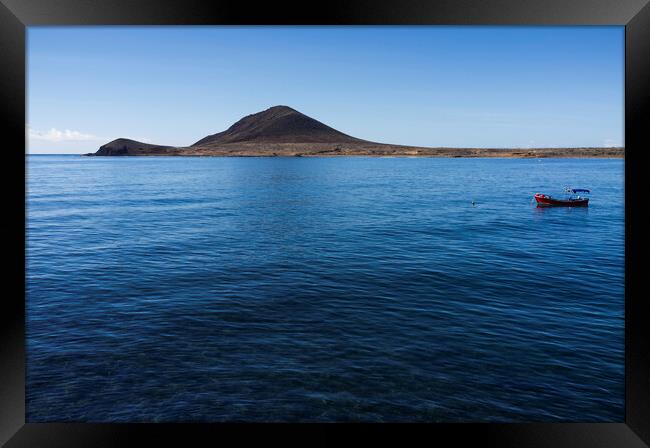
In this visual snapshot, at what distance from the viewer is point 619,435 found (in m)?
4.02

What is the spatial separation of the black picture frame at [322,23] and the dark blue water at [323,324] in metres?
4.43

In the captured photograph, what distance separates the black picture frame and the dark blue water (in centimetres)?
443

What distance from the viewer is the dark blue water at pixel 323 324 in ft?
29.2

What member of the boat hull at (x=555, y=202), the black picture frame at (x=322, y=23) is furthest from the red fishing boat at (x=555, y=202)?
the black picture frame at (x=322, y=23)

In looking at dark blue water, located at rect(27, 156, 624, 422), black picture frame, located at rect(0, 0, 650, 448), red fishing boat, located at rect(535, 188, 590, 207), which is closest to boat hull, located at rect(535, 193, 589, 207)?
red fishing boat, located at rect(535, 188, 590, 207)

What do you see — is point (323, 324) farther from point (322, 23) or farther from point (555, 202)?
point (555, 202)

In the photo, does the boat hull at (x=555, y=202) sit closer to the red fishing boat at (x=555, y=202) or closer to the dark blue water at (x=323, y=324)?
the red fishing boat at (x=555, y=202)

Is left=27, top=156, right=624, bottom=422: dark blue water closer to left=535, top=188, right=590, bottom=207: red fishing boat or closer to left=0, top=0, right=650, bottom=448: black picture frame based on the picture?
left=0, top=0, right=650, bottom=448: black picture frame

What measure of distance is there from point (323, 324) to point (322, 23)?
9699 mm

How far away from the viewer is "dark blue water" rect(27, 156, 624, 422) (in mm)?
8898

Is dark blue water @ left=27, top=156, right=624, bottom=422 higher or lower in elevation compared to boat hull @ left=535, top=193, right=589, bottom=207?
lower

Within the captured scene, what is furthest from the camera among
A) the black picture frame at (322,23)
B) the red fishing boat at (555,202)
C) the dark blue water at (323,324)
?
the red fishing boat at (555,202)

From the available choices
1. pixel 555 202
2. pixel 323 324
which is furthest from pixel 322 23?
pixel 555 202

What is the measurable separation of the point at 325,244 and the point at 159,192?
34.0m
